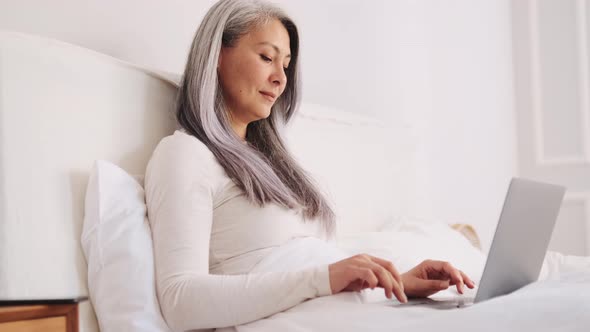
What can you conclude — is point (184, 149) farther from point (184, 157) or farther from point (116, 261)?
point (116, 261)

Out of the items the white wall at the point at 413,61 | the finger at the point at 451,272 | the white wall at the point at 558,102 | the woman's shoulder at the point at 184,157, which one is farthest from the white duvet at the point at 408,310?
the white wall at the point at 558,102

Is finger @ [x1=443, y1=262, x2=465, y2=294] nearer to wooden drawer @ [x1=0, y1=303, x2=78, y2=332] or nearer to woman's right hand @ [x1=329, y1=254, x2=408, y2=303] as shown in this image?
woman's right hand @ [x1=329, y1=254, x2=408, y2=303]

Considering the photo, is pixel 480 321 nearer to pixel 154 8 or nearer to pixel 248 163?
pixel 248 163

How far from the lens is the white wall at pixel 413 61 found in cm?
178

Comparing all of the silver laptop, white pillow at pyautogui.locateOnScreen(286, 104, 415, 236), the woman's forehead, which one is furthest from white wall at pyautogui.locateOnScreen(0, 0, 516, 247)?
the silver laptop

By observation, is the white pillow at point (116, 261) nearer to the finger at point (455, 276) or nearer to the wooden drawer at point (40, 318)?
the wooden drawer at point (40, 318)

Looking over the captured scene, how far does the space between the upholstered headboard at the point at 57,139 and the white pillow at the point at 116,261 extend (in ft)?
0.09

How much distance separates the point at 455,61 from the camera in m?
3.52

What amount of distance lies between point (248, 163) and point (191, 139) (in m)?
0.14

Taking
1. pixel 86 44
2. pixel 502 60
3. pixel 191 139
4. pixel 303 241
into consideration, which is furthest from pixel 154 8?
pixel 502 60

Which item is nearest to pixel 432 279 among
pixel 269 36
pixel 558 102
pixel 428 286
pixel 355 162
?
pixel 428 286

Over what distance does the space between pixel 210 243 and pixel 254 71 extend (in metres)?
0.41

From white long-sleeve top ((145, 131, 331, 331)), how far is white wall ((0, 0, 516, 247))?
0.47 m

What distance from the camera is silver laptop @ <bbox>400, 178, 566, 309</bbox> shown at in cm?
118
